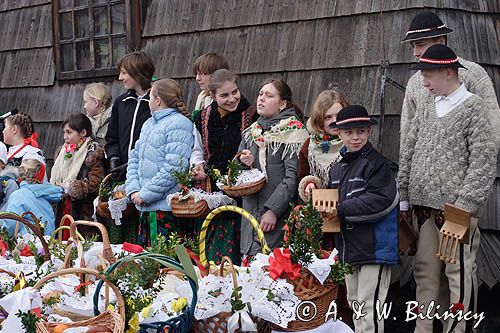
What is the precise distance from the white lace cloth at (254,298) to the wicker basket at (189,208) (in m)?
1.82

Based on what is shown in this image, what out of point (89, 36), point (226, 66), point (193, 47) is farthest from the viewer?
point (89, 36)

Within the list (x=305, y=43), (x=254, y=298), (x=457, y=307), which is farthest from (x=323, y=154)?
(x=254, y=298)

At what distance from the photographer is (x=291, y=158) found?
202 inches

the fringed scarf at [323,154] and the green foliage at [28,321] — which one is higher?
the fringed scarf at [323,154]

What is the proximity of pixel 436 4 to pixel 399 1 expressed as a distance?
248mm

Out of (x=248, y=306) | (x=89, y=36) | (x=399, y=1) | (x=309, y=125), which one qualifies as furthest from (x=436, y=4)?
(x=89, y=36)

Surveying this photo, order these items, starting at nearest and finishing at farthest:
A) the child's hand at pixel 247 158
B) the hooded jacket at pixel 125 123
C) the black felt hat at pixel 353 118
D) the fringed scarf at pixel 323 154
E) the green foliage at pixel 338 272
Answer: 1. the green foliage at pixel 338 272
2. the black felt hat at pixel 353 118
3. the fringed scarf at pixel 323 154
4. the child's hand at pixel 247 158
5. the hooded jacket at pixel 125 123

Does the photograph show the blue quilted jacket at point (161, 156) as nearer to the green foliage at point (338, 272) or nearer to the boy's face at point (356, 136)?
the boy's face at point (356, 136)

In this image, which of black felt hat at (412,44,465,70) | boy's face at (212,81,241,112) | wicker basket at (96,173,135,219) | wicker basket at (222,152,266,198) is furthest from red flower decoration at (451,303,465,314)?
wicker basket at (96,173,135,219)

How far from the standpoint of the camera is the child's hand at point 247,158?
516cm

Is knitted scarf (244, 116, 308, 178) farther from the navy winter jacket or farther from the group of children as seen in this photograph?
the navy winter jacket

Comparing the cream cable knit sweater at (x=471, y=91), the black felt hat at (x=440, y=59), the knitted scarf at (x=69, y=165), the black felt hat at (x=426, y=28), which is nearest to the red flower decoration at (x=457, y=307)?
the cream cable knit sweater at (x=471, y=91)

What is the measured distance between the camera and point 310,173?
4988 mm

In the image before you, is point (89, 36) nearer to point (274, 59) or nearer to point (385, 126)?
point (274, 59)
